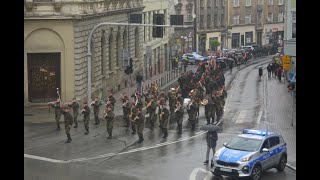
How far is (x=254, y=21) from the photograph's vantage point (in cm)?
9444

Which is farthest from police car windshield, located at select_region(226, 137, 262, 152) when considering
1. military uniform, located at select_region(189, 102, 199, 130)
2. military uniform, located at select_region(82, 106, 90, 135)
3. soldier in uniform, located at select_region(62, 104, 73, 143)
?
military uniform, located at select_region(189, 102, 199, 130)

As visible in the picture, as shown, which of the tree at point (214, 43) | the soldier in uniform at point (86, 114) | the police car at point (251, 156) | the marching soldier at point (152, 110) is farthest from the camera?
the tree at point (214, 43)

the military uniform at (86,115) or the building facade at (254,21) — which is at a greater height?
the building facade at (254,21)

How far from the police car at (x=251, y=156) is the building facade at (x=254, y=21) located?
70151 mm

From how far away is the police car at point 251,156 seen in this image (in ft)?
61.9

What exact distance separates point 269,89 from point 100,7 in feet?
46.2

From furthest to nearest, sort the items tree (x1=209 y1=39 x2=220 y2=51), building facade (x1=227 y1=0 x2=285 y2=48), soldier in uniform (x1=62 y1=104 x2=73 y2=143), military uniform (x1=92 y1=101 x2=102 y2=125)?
building facade (x1=227 y1=0 x2=285 y2=48) < tree (x1=209 y1=39 x2=220 y2=51) < military uniform (x1=92 y1=101 x2=102 y2=125) < soldier in uniform (x1=62 y1=104 x2=73 y2=143)

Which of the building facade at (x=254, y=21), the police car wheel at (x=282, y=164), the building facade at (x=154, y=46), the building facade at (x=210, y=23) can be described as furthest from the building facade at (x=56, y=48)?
the building facade at (x=254, y=21)

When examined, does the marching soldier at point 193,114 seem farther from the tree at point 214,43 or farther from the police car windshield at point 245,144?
the tree at point 214,43

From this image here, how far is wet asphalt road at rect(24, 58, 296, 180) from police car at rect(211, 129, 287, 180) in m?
0.62

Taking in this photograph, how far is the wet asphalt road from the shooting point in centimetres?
1986

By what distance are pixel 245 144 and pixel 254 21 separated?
76.2 metres

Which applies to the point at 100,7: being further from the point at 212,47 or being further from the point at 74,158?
the point at 212,47

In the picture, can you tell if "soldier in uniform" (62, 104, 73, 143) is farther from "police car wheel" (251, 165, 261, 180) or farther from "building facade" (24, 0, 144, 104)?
"building facade" (24, 0, 144, 104)
